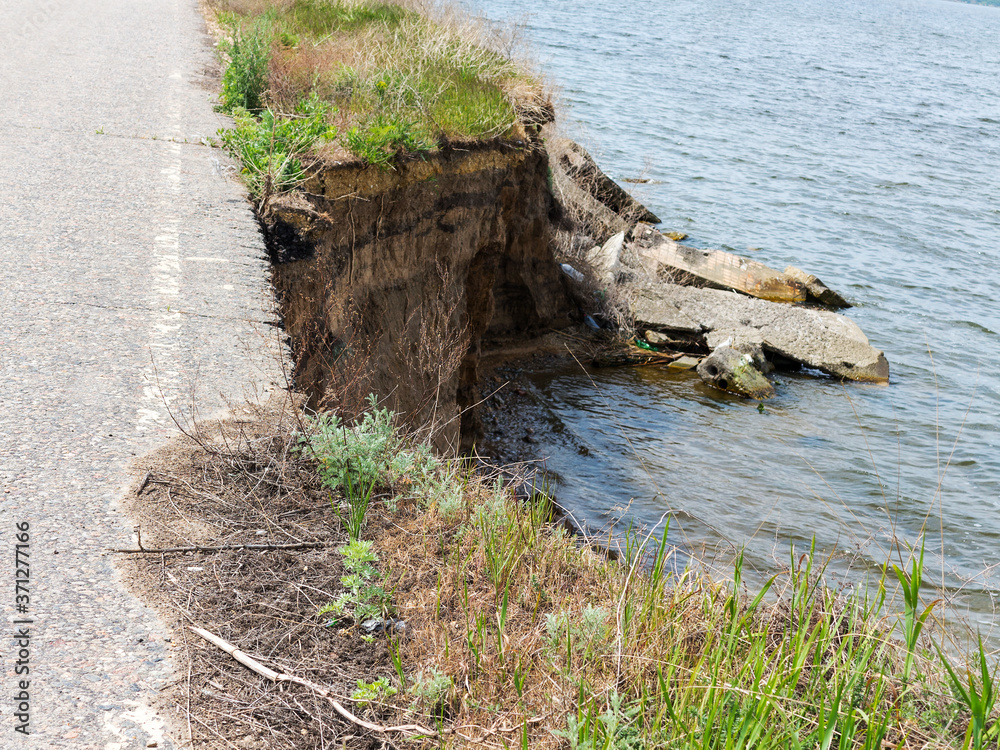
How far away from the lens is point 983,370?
51.4ft

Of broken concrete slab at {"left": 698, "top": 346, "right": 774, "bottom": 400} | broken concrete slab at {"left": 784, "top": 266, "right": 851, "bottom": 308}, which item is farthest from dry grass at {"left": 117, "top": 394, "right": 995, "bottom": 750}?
broken concrete slab at {"left": 784, "top": 266, "right": 851, "bottom": 308}

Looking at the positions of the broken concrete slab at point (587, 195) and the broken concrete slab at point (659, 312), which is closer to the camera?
the broken concrete slab at point (587, 195)

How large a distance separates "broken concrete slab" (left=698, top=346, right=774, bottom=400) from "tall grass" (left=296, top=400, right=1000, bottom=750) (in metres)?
10.7

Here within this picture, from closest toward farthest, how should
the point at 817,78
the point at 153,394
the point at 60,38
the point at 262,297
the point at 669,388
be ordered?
the point at 153,394 → the point at 262,297 → the point at 60,38 → the point at 669,388 → the point at 817,78

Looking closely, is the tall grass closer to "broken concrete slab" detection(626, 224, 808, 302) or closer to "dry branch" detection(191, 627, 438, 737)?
"dry branch" detection(191, 627, 438, 737)

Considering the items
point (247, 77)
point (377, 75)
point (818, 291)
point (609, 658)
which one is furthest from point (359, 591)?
point (818, 291)

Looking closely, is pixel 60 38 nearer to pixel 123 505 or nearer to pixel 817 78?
pixel 123 505

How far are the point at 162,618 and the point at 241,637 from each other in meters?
0.27

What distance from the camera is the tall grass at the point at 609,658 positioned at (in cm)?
240

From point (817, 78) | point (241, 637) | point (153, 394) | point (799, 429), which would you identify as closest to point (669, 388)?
point (799, 429)

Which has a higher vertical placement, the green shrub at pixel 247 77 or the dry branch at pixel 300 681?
the green shrub at pixel 247 77

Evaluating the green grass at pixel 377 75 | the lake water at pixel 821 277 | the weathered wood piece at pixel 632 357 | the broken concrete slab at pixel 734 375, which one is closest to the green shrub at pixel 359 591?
the lake water at pixel 821 277

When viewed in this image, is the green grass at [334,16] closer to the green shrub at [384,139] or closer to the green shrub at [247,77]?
the green shrub at [247,77]

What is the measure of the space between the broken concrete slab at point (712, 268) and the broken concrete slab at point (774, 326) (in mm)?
917
